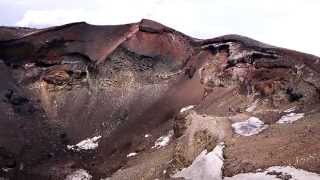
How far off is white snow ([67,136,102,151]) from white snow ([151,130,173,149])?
23.5 ft

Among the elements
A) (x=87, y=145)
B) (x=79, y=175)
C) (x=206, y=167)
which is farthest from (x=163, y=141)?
(x=206, y=167)

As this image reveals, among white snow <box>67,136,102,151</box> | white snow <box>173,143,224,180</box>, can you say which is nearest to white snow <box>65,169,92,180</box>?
white snow <box>67,136,102,151</box>

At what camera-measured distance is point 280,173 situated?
31.4 metres

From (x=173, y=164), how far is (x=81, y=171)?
38.5 ft

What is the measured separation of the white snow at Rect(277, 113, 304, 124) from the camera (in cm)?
3981

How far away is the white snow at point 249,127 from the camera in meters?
39.2

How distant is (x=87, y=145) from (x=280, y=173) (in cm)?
2451

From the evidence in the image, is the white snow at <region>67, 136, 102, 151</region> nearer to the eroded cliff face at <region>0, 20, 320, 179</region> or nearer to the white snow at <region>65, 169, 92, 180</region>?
the eroded cliff face at <region>0, 20, 320, 179</region>

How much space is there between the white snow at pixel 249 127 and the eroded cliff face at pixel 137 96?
61 cm

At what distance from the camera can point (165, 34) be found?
61219mm

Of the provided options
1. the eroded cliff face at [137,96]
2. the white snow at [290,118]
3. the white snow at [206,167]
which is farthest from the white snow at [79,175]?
the white snow at [290,118]

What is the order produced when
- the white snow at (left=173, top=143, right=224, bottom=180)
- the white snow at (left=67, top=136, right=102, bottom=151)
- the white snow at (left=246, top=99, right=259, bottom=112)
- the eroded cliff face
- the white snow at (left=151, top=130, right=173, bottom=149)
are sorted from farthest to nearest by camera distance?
the white snow at (left=67, top=136, right=102, bottom=151) → the white snow at (left=151, top=130, right=173, bottom=149) → the white snow at (left=246, top=99, right=259, bottom=112) → the eroded cliff face → the white snow at (left=173, top=143, right=224, bottom=180)

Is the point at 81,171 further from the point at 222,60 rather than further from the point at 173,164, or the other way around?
the point at 222,60

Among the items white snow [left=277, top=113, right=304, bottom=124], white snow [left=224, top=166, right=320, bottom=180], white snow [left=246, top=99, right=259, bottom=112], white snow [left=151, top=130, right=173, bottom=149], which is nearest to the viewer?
white snow [left=224, top=166, right=320, bottom=180]
